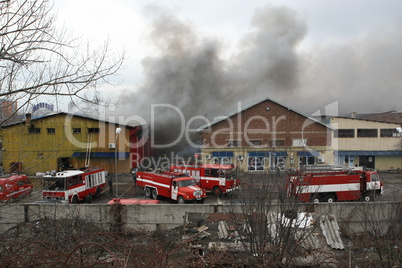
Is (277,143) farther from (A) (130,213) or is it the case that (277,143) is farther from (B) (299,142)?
(A) (130,213)

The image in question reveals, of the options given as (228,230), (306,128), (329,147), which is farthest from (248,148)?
(228,230)

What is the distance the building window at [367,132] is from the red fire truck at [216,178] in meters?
13.5

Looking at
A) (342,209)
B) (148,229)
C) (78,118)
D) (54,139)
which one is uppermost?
(78,118)

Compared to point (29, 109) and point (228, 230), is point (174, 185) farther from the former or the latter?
point (29, 109)

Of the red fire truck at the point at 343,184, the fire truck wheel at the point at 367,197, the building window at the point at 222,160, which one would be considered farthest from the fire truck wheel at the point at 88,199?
the fire truck wheel at the point at 367,197

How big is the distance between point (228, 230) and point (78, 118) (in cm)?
1592

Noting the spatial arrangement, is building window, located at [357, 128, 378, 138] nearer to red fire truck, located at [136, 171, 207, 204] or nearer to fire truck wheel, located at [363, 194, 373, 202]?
fire truck wheel, located at [363, 194, 373, 202]

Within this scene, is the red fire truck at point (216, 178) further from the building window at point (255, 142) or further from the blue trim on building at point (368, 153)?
the blue trim on building at point (368, 153)

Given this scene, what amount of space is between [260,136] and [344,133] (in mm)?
6917

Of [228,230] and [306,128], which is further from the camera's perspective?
[306,128]

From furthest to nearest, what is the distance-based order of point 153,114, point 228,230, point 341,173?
point 153,114, point 341,173, point 228,230

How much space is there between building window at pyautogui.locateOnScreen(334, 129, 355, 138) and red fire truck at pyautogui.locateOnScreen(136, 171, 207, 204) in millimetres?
14508

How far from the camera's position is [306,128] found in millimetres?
21500

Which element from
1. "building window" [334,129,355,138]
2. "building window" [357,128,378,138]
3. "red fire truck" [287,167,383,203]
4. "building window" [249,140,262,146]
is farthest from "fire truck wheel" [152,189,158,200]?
"building window" [357,128,378,138]
